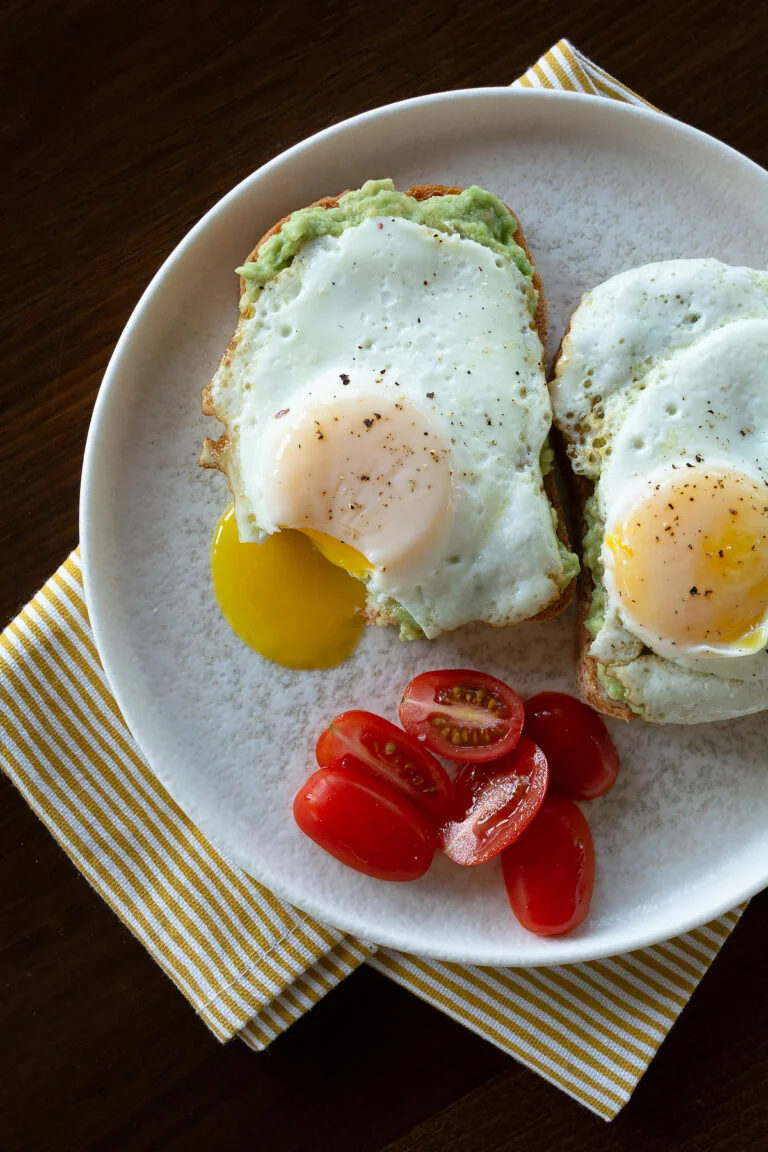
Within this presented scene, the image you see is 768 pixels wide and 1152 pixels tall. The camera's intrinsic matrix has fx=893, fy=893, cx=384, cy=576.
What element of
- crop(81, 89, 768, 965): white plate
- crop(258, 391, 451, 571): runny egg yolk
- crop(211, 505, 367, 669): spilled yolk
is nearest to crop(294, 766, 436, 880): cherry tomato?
crop(81, 89, 768, 965): white plate

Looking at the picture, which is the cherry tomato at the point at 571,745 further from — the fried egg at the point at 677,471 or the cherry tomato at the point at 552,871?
the fried egg at the point at 677,471

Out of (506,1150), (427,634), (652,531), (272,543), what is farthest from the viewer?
(506,1150)

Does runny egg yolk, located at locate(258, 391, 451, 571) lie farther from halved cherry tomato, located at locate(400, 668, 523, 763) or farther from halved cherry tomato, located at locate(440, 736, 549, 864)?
halved cherry tomato, located at locate(440, 736, 549, 864)

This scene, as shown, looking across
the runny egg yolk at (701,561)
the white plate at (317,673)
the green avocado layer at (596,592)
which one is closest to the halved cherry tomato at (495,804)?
the white plate at (317,673)

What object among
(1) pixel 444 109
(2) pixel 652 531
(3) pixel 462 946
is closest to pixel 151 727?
(3) pixel 462 946

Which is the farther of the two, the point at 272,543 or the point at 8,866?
the point at 8,866

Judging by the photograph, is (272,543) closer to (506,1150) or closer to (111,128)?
(111,128)

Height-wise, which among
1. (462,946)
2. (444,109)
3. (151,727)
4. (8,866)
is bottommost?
(462,946)

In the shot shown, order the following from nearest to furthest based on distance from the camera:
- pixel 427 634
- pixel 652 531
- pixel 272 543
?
pixel 652 531 → pixel 427 634 → pixel 272 543
